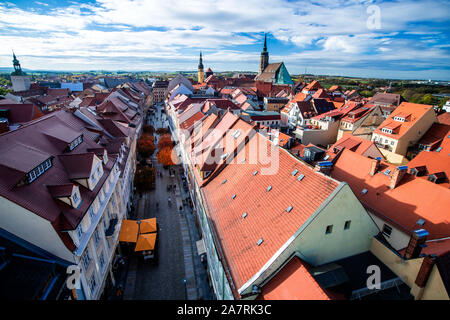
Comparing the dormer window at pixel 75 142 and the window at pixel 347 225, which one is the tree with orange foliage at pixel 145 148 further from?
the window at pixel 347 225

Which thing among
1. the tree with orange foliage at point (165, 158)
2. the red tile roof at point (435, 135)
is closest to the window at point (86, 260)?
the tree with orange foliage at point (165, 158)

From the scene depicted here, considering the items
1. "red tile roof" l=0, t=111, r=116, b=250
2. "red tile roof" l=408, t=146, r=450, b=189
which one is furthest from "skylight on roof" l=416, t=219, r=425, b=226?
"red tile roof" l=0, t=111, r=116, b=250

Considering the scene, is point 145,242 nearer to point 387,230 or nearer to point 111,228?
point 111,228

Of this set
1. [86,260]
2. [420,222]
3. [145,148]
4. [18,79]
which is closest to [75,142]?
[86,260]

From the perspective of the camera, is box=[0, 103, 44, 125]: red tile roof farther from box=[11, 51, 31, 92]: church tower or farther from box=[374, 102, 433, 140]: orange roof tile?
box=[11, 51, 31, 92]: church tower

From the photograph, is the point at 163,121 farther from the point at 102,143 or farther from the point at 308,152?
the point at 308,152

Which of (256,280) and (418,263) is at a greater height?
(418,263)

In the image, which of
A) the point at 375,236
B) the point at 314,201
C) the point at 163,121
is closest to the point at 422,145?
the point at 375,236
